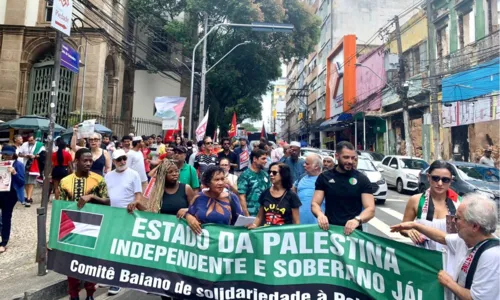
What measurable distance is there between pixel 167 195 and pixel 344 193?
6.23 ft

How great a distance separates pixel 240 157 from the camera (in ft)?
27.2

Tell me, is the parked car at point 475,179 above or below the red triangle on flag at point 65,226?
above

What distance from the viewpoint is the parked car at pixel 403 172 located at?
14.0 meters

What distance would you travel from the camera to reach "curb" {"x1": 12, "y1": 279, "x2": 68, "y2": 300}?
3.80 m

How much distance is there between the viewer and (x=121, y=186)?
421 cm

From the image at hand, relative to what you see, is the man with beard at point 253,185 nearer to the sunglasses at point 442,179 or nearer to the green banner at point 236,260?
the green banner at point 236,260

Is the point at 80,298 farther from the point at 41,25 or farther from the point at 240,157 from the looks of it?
the point at 41,25

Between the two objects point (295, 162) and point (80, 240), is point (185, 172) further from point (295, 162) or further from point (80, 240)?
point (295, 162)

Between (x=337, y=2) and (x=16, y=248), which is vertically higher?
(x=337, y=2)

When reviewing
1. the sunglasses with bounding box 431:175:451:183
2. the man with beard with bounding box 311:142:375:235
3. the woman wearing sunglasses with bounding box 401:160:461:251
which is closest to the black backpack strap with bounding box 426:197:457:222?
the woman wearing sunglasses with bounding box 401:160:461:251

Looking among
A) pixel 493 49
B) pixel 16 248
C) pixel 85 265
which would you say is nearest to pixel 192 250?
pixel 85 265

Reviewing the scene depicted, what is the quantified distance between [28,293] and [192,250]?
206 cm

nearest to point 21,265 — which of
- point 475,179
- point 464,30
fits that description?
point 475,179

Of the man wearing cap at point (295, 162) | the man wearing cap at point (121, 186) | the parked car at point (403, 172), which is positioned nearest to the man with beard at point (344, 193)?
the man wearing cap at point (121, 186)
